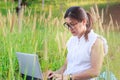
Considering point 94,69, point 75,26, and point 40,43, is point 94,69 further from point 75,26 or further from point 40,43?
point 40,43

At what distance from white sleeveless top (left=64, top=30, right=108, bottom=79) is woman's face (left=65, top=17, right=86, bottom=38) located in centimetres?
7

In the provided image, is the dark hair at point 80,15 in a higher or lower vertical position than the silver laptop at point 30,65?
higher

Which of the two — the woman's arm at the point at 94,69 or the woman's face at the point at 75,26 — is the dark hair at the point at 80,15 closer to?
the woman's face at the point at 75,26

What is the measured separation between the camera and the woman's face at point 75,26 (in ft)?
8.00

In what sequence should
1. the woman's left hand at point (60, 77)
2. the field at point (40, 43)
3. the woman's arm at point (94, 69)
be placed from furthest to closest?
the field at point (40, 43)
the woman's arm at point (94, 69)
the woman's left hand at point (60, 77)

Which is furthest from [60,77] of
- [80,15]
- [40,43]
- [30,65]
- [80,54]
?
[40,43]

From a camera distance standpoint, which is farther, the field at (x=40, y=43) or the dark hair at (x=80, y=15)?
the field at (x=40, y=43)

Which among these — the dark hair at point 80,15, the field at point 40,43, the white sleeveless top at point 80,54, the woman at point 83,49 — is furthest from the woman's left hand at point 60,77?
the field at point 40,43

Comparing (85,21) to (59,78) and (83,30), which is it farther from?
(59,78)

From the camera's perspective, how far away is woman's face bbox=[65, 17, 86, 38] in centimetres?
244

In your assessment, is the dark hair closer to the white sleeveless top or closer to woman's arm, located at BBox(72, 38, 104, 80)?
the white sleeveless top

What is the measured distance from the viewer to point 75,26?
244cm

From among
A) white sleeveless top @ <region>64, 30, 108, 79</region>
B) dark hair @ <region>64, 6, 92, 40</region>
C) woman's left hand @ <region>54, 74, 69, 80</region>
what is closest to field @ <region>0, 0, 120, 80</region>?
white sleeveless top @ <region>64, 30, 108, 79</region>

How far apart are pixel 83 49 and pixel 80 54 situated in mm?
38
